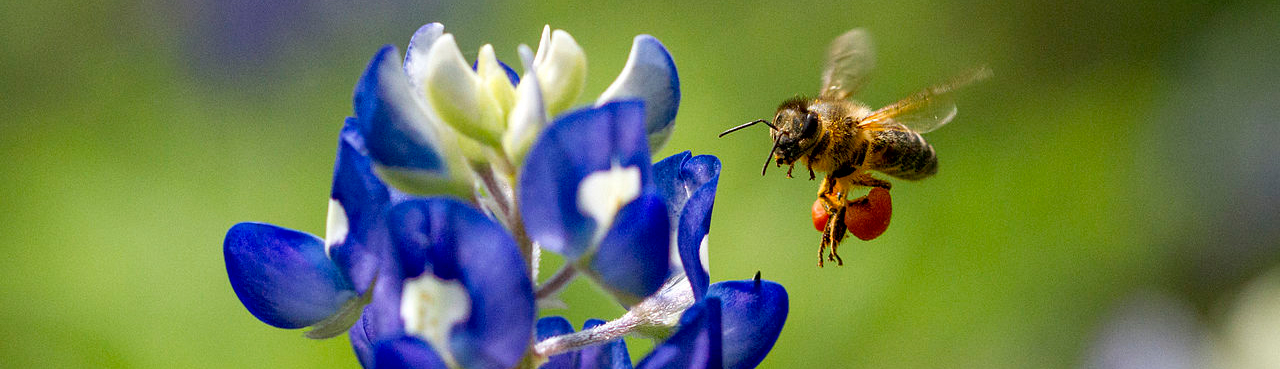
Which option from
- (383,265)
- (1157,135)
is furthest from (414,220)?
(1157,135)

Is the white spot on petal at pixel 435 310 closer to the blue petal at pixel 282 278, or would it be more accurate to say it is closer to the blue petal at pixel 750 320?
the blue petal at pixel 282 278

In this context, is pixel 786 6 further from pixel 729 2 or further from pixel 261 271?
pixel 261 271

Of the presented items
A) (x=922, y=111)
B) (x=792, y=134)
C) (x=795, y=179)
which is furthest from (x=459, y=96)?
(x=795, y=179)

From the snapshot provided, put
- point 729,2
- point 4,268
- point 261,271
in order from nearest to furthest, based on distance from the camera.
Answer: point 261,271 < point 4,268 < point 729,2

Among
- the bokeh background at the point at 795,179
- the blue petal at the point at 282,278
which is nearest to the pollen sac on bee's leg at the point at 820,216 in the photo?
the blue petal at the point at 282,278

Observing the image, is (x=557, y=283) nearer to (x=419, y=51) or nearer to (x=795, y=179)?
(x=419, y=51)
